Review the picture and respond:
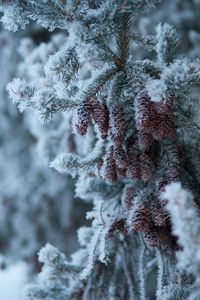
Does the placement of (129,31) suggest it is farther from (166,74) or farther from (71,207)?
(71,207)

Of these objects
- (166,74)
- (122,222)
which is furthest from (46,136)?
(166,74)

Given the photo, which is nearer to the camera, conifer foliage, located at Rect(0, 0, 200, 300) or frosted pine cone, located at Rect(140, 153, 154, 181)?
conifer foliage, located at Rect(0, 0, 200, 300)

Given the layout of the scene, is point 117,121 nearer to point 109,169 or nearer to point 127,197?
point 109,169

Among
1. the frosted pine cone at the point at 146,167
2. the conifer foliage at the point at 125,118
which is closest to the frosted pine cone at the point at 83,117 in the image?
the conifer foliage at the point at 125,118

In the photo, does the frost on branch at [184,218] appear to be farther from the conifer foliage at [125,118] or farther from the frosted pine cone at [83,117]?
the frosted pine cone at [83,117]

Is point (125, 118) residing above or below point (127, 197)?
above

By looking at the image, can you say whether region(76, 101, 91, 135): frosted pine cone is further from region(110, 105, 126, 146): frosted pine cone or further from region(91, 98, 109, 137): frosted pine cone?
region(110, 105, 126, 146): frosted pine cone

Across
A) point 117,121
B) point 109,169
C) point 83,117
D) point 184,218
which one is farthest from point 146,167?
point 184,218

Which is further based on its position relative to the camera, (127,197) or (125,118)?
(127,197)

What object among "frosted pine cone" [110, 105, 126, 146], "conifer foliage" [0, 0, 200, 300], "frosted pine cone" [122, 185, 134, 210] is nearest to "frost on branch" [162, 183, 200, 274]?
"conifer foliage" [0, 0, 200, 300]
